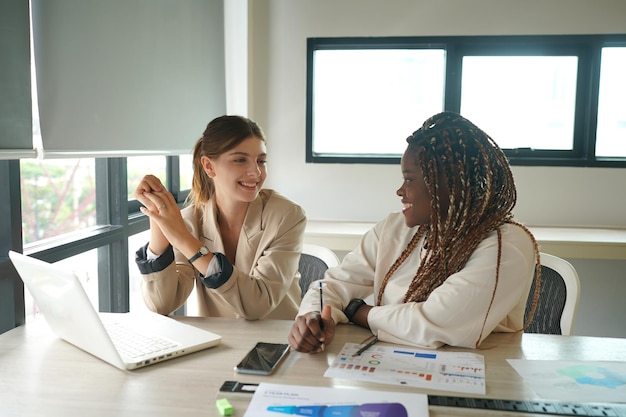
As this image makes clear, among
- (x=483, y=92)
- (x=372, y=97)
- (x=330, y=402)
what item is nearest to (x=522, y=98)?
(x=483, y=92)

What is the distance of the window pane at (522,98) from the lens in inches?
131

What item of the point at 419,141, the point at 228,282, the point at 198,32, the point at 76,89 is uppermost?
the point at 198,32

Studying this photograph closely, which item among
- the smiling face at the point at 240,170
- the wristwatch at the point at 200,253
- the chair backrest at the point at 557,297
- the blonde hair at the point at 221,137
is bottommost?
the chair backrest at the point at 557,297

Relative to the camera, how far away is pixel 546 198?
11.0 feet

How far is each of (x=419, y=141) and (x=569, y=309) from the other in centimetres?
80

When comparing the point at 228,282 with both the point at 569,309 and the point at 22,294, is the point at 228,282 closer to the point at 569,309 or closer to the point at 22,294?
the point at 22,294

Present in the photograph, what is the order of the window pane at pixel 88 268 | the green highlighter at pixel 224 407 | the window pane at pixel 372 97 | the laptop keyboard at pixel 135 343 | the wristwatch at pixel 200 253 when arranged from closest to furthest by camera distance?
the green highlighter at pixel 224 407 → the laptop keyboard at pixel 135 343 → the wristwatch at pixel 200 253 → the window pane at pixel 88 268 → the window pane at pixel 372 97

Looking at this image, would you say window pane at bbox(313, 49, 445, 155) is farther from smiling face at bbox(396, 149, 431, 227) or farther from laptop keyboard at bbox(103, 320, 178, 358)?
laptop keyboard at bbox(103, 320, 178, 358)

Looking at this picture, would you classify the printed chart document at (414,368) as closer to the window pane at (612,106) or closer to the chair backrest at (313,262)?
the chair backrest at (313,262)

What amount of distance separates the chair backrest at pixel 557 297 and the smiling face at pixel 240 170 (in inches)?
39.5

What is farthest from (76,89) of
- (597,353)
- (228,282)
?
(597,353)

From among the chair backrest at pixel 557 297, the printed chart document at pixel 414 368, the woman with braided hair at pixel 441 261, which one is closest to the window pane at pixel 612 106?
the chair backrest at pixel 557 297

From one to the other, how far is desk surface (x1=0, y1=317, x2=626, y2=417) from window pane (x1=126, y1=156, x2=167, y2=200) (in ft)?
3.48

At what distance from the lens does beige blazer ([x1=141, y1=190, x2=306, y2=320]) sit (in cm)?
169
